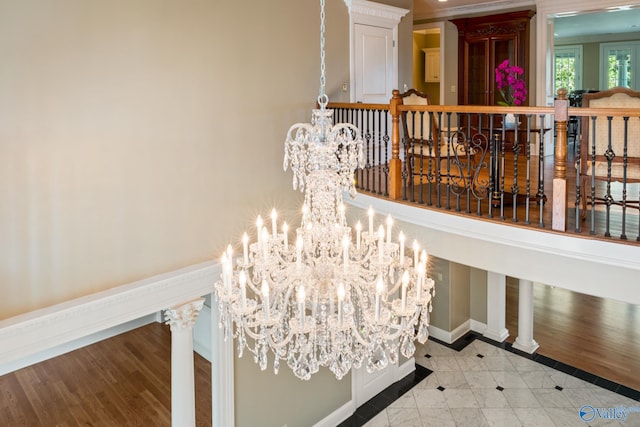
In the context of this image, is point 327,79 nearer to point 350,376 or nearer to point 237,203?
point 237,203

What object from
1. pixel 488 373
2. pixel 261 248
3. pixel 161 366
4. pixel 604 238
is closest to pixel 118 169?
pixel 261 248

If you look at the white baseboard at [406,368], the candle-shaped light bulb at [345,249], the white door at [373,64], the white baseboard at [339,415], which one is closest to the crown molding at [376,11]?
the white door at [373,64]

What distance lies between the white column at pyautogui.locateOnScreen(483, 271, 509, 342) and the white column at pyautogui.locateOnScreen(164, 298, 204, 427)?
569 centimetres

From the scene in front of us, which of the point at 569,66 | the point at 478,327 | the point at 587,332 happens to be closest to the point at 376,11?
the point at 478,327

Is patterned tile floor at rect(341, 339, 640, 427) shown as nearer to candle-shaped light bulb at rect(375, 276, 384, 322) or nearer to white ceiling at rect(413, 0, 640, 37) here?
candle-shaped light bulb at rect(375, 276, 384, 322)

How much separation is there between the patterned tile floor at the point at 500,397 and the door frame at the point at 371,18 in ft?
14.4

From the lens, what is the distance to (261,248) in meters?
3.27

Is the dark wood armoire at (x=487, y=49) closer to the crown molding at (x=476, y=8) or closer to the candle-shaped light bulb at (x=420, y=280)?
the crown molding at (x=476, y=8)

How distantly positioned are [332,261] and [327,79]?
3.64m

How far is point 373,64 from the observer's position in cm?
690

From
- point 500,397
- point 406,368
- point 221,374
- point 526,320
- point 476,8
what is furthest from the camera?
point 476,8

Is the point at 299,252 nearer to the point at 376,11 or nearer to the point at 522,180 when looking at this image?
the point at 522,180

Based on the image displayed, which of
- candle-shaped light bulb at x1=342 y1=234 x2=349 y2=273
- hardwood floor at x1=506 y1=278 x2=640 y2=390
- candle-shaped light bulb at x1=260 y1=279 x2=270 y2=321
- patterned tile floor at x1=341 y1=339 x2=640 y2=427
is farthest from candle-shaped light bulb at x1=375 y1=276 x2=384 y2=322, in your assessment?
hardwood floor at x1=506 y1=278 x2=640 y2=390

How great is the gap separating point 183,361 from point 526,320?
5829 millimetres
